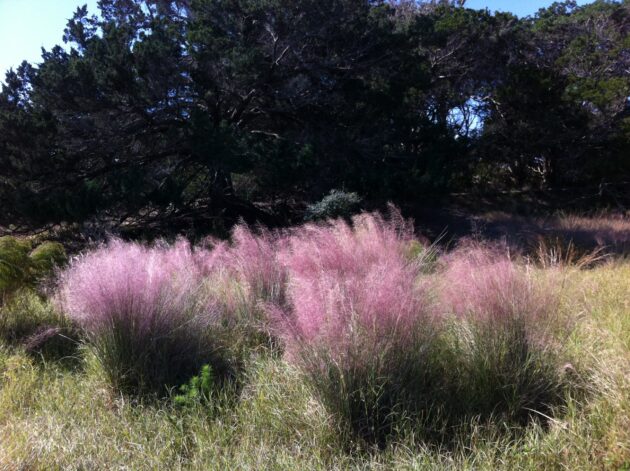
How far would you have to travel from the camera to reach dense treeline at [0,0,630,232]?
11977mm

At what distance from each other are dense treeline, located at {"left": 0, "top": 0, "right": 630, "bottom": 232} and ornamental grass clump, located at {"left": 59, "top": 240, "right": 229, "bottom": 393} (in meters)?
7.91

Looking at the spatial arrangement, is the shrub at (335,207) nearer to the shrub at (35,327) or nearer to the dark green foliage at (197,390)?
the shrub at (35,327)

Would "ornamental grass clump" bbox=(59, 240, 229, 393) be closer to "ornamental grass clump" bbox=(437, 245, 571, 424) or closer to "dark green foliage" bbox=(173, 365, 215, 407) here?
"dark green foliage" bbox=(173, 365, 215, 407)

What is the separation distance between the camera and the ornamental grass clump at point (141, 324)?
402cm

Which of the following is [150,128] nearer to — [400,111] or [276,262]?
[400,111]

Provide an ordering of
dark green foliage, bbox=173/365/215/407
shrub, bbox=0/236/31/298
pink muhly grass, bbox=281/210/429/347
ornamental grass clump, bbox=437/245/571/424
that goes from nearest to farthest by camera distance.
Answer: pink muhly grass, bbox=281/210/429/347 → ornamental grass clump, bbox=437/245/571/424 → dark green foliage, bbox=173/365/215/407 → shrub, bbox=0/236/31/298

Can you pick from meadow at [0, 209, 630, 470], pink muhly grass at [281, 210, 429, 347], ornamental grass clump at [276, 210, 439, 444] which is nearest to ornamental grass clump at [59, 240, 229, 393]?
meadow at [0, 209, 630, 470]

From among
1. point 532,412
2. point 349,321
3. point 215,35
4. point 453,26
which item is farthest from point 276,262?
point 453,26

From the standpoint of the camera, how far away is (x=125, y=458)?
313cm

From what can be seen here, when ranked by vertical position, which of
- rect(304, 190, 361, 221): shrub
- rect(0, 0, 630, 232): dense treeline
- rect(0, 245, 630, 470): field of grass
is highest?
rect(0, 0, 630, 232): dense treeline

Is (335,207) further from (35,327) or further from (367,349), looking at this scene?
(367,349)

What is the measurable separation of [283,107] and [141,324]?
11.5 metres

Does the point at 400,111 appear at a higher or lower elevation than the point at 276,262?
higher

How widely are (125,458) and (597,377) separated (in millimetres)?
3188
